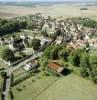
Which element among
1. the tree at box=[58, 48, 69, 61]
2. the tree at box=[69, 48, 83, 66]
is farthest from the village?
the tree at box=[69, 48, 83, 66]

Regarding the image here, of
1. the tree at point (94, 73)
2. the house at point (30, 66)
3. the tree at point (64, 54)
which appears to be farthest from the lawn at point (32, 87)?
the tree at point (64, 54)

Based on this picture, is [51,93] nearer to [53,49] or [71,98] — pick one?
[71,98]

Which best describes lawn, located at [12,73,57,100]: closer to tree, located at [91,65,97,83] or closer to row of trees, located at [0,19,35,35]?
tree, located at [91,65,97,83]

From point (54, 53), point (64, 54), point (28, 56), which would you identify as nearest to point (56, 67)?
point (64, 54)

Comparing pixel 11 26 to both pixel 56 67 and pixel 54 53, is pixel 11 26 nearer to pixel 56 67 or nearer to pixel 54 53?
pixel 54 53

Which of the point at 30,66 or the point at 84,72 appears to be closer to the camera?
the point at 84,72

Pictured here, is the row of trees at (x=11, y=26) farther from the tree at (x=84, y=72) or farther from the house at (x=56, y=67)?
the tree at (x=84, y=72)

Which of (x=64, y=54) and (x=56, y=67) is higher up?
(x=64, y=54)

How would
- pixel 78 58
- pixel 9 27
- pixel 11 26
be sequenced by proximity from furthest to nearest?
pixel 11 26
pixel 9 27
pixel 78 58
